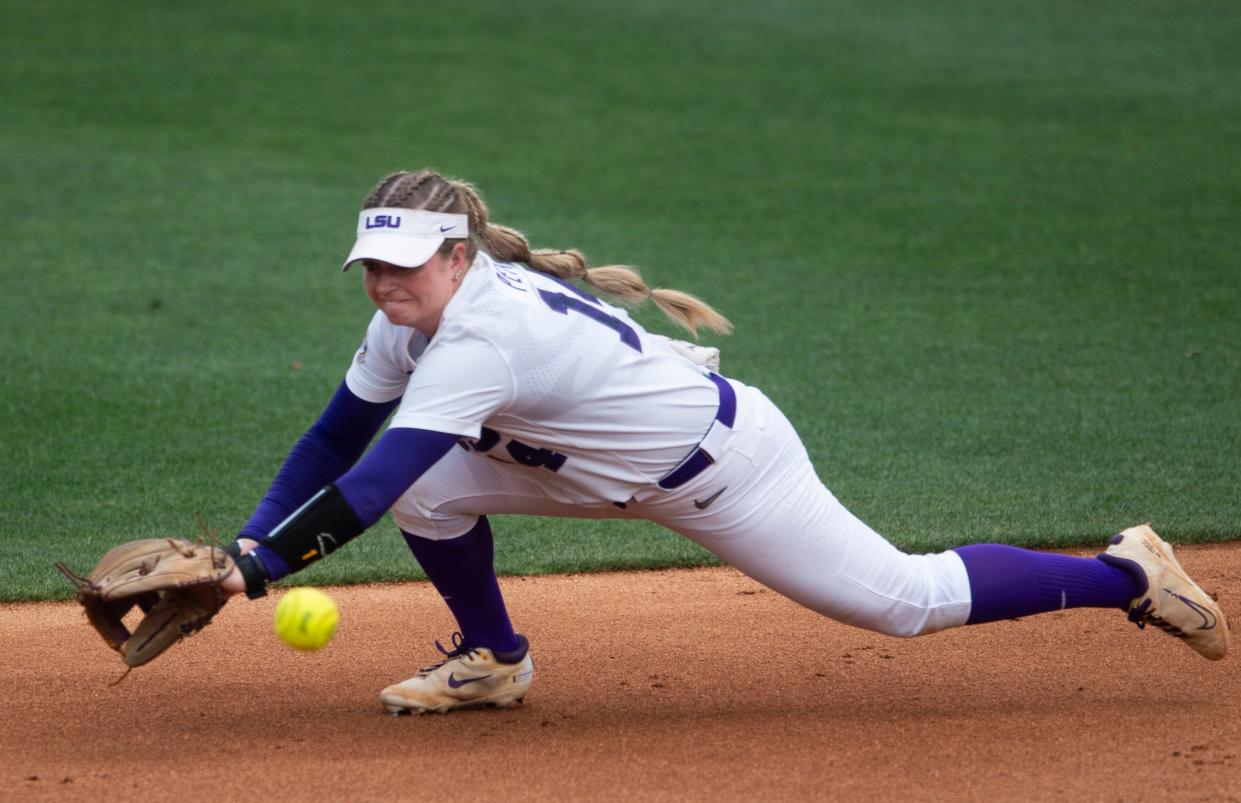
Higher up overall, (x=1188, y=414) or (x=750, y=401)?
(x=750, y=401)

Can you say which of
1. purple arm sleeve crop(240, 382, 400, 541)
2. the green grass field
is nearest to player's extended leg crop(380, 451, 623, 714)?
purple arm sleeve crop(240, 382, 400, 541)

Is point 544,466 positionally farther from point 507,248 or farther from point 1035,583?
point 1035,583

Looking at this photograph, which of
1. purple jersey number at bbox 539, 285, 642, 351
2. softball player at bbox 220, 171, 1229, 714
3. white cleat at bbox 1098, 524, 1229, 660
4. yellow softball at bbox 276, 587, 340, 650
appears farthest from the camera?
white cleat at bbox 1098, 524, 1229, 660

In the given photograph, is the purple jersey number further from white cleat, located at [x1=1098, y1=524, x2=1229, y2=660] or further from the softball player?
white cleat, located at [x1=1098, y1=524, x2=1229, y2=660]

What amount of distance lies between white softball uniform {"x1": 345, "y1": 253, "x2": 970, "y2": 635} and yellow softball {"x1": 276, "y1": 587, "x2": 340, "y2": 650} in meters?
0.51

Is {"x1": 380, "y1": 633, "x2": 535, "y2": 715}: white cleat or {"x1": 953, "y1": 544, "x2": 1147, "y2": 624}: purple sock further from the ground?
{"x1": 953, "y1": 544, "x2": 1147, "y2": 624}: purple sock

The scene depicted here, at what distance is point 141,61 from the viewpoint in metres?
15.7

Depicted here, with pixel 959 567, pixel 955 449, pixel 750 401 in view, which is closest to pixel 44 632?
pixel 750 401

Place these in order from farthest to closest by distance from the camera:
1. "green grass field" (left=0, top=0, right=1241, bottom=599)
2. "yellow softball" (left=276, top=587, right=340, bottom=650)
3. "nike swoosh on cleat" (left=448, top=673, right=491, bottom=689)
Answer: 1. "green grass field" (left=0, top=0, right=1241, bottom=599)
2. "nike swoosh on cleat" (left=448, top=673, right=491, bottom=689)
3. "yellow softball" (left=276, top=587, right=340, bottom=650)

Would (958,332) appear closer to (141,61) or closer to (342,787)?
(342,787)

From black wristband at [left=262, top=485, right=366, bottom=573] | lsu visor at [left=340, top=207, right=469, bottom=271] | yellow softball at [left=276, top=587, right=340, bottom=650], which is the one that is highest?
lsu visor at [left=340, top=207, right=469, bottom=271]

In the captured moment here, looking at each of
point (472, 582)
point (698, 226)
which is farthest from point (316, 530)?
point (698, 226)

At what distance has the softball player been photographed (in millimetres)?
3188

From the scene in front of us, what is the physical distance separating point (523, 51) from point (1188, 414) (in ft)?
36.9
